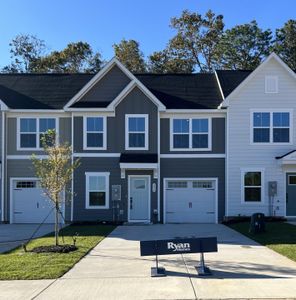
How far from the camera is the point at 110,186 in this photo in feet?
83.6

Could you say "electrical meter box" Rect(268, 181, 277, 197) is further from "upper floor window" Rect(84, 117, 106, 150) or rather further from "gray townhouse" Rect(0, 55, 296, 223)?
"upper floor window" Rect(84, 117, 106, 150)

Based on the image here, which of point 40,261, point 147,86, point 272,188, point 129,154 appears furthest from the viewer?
point 147,86

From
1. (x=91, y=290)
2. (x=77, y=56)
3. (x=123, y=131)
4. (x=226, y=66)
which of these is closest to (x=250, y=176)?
(x=123, y=131)

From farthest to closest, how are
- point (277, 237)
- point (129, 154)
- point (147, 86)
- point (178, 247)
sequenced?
1. point (147, 86)
2. point (129, 154)
3. point (277, 237)
4. point (178, 247)

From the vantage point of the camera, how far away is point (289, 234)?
18.8m

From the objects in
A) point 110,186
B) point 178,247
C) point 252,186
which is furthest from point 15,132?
point 178,247

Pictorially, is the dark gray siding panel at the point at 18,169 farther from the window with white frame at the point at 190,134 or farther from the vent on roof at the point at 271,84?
the vent on roof at the point at 271,84

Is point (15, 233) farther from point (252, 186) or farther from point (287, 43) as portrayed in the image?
point (287, 43)

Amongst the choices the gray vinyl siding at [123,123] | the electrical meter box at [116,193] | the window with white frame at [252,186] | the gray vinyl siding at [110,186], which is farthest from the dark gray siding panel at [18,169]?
the window with white frame at [252,186]

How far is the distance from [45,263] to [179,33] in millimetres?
42921

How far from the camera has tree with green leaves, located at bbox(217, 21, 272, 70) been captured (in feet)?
162

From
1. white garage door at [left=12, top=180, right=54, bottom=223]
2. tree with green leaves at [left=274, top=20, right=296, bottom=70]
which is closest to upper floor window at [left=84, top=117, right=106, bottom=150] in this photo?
white garage door at [left=12, top=180, right=54, bottom=223]

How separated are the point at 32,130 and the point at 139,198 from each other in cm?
667

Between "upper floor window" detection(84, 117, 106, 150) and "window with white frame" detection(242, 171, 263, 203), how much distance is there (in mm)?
7517
